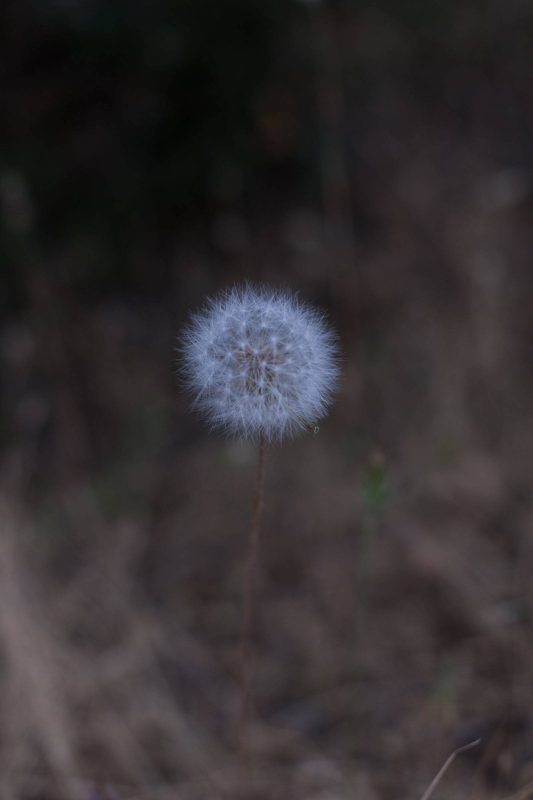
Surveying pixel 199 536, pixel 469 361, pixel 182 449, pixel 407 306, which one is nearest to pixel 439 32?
pixel 407 306

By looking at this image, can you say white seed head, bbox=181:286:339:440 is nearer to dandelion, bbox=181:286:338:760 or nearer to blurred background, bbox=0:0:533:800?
dandelion, bbox=181:286:338:760

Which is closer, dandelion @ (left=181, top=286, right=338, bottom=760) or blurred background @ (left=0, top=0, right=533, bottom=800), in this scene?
dandelion @ (left=181, top=286, right=338, bottom=760)

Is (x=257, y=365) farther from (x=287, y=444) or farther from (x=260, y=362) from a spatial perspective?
(x=287, y=444)

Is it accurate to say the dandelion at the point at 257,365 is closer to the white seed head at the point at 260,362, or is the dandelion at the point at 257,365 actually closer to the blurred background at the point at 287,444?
the white seed head at the point at 260,362

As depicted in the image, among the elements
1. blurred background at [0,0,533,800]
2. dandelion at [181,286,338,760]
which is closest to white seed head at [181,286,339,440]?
dandelion at [181,286,338,760]

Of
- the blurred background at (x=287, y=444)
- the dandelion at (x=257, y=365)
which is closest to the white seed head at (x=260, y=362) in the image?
the dandelion at (x=257, y=365)

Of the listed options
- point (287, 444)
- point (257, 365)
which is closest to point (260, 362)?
point (257, 365)
